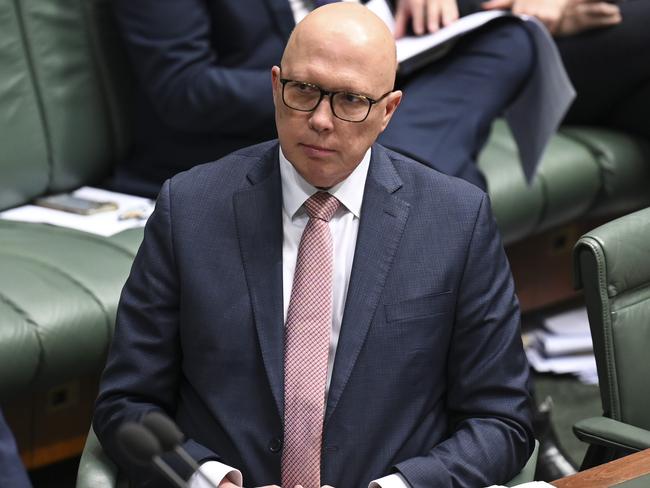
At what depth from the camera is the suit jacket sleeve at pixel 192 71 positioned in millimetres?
3182

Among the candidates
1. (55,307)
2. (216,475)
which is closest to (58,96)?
(55,307)

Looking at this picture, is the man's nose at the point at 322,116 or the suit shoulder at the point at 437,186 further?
the suit shoulder at the point at 437,186

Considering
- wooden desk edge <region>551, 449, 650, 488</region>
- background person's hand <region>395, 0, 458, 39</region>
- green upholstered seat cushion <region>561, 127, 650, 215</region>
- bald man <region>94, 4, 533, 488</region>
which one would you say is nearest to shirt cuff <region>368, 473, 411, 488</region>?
bald man <region>94, 4, 533, 488</region>

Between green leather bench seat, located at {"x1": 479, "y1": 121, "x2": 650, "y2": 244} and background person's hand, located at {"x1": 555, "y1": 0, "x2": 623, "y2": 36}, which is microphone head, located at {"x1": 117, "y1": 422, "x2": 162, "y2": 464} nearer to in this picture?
green leather bench seat, located at {"x1": 479, "y1": 121, "x2": 650, "y2": 244}

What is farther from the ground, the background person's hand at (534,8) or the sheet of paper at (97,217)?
the background person's hand at (534,8)

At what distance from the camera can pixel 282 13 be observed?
10.6 feet

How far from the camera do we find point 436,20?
3203 millimetres

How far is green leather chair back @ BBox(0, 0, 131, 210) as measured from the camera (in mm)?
3305

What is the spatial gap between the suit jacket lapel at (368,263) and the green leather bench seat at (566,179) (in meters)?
1.52

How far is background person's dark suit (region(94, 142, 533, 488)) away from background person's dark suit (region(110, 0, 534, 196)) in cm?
111

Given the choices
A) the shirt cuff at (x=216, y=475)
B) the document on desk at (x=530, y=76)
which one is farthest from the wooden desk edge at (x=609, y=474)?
the document on desk at (x=530, y=76)

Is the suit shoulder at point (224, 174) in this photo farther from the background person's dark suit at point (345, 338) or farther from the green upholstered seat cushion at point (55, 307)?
the green upholstered seat cushion at point (55, 307)

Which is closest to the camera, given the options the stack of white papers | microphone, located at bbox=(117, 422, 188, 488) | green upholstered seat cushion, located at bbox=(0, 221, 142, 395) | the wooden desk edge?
microphone, located at bbox=(117, 422, 188, 488)

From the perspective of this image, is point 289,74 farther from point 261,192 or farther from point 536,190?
point 536,190
